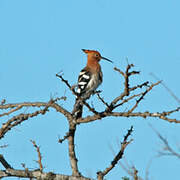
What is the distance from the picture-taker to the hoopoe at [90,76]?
6562 mm

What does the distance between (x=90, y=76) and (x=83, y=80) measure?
0.94 feet

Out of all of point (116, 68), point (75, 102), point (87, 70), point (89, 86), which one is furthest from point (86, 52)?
point (116, 68)

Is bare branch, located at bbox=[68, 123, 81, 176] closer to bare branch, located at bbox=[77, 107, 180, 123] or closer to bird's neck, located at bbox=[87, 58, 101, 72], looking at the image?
bare branch, located at bbox=[77, 107, 180, 123]

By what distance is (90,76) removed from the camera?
703 centimetres

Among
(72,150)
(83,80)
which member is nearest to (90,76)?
(83,80)

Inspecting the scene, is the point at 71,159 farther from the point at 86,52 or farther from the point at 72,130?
the point at 86,52

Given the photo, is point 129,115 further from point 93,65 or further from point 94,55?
point 94,55

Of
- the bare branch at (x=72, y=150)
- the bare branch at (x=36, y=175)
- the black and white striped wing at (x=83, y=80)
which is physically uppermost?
the black and white striped wing at (x=83, y=80)

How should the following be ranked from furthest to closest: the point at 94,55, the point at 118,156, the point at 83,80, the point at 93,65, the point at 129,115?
the point at 94,55 → the point at 93,65 → the point at 83,80 → the point at 118,156 → the point at 129,115

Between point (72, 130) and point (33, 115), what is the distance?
0.47 m

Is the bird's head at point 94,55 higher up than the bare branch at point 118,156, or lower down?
higher up

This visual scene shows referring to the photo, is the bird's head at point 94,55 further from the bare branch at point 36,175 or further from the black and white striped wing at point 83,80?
the bare branch at point 36,175

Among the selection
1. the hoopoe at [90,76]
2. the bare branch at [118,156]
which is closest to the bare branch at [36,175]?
the bare branch at [118,156]

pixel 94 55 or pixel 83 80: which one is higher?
pixel 94 55
